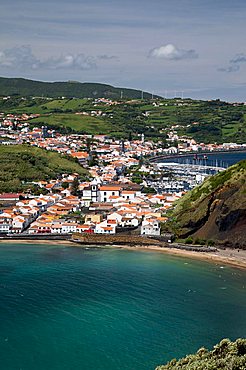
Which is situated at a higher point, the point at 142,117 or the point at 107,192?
the point at 142,117

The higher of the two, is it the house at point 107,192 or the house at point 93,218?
the house at point 107,192

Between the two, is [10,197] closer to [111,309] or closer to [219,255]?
[219,255]

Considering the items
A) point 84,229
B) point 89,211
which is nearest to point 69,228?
point 84,229

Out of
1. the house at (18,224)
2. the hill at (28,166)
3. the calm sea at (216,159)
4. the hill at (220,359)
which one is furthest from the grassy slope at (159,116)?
the hill at (220,359)

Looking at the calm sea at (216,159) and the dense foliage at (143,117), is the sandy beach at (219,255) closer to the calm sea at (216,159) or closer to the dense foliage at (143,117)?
the calm sea at (216,159)

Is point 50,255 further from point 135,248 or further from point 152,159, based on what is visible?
point 152,159

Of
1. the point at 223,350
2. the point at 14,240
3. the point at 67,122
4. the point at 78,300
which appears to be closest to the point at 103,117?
the point at 67,122
